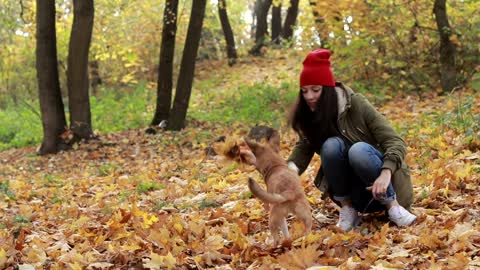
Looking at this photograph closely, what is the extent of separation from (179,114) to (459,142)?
7749mm

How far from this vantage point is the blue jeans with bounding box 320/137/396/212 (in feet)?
14.4

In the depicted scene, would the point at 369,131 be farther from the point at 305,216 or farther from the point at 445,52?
the point at 445,52

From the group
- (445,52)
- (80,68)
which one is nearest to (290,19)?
(445,52)

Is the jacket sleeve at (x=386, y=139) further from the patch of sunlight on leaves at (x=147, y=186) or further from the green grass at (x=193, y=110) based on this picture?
the green grass at (x=193, y=110)

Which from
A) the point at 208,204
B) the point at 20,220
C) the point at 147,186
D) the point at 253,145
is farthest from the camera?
the point at 147,186

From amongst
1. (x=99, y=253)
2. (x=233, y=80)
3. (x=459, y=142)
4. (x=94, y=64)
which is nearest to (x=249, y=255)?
(x=99, y=253)

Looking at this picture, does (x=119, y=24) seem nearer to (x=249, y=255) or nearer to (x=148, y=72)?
(x=148, y=72)

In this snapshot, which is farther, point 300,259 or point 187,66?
point 187,66

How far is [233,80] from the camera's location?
2086 centimetres

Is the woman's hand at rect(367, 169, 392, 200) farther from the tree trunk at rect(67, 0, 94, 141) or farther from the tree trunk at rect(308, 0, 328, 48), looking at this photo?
the tree trunk at rect(308, 0, 328, 48)

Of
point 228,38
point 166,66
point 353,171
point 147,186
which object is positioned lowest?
point 147,186

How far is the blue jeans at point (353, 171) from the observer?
14.4ft

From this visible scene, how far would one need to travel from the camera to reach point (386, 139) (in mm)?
4453

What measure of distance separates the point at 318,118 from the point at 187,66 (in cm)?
950
